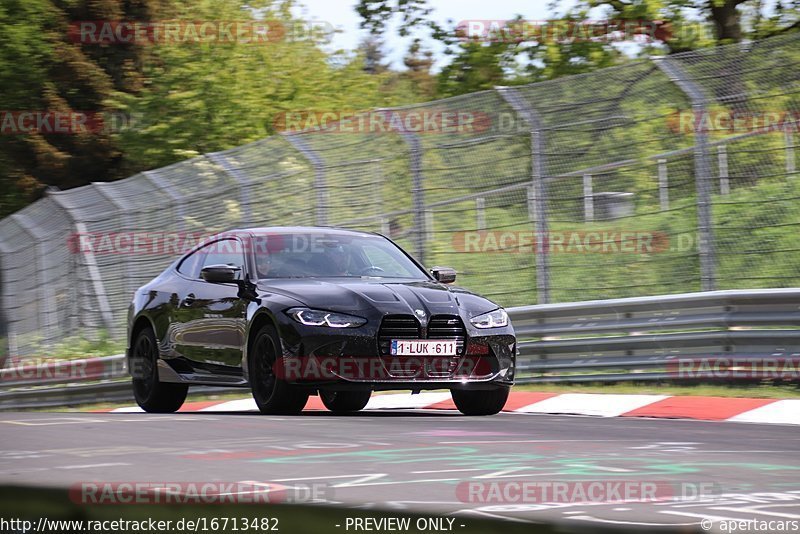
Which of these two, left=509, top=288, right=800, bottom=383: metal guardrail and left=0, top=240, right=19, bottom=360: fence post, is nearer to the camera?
left=509, top=288, right=800, bottom=383: metal guardrail

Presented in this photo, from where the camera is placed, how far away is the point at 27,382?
61.4 ft

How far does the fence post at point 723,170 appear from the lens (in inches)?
475

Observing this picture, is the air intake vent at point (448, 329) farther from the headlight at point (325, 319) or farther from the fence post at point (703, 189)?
the fence post at point (703, 189)

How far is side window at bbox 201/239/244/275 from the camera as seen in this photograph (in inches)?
431

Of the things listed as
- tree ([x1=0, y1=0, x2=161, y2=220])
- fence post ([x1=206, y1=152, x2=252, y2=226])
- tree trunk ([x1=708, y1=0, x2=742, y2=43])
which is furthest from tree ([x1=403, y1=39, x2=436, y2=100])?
fence post ([x1=206, y1=152, x2=252, y2=226])

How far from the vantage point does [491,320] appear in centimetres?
1021

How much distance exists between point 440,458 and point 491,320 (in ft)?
11.2

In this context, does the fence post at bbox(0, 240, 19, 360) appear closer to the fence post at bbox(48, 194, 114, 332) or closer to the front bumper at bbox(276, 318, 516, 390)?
the fence post at bbox(48, 194, 114, 332)

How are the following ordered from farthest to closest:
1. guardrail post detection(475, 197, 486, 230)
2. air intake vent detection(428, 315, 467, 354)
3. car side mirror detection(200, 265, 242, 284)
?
guardrail post detection(475, 197, 486, 230), car side mirror detection(200, 265, 242, 284), air intake vent detection(428, 315, 467, 354)

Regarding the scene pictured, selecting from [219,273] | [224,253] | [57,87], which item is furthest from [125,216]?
[57,87]

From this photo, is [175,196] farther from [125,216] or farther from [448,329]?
[448,329]

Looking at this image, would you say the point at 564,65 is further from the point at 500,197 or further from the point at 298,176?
the point at 500,197

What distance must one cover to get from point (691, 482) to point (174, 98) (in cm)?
2567

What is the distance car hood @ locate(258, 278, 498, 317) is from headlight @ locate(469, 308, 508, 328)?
0.04 meters
